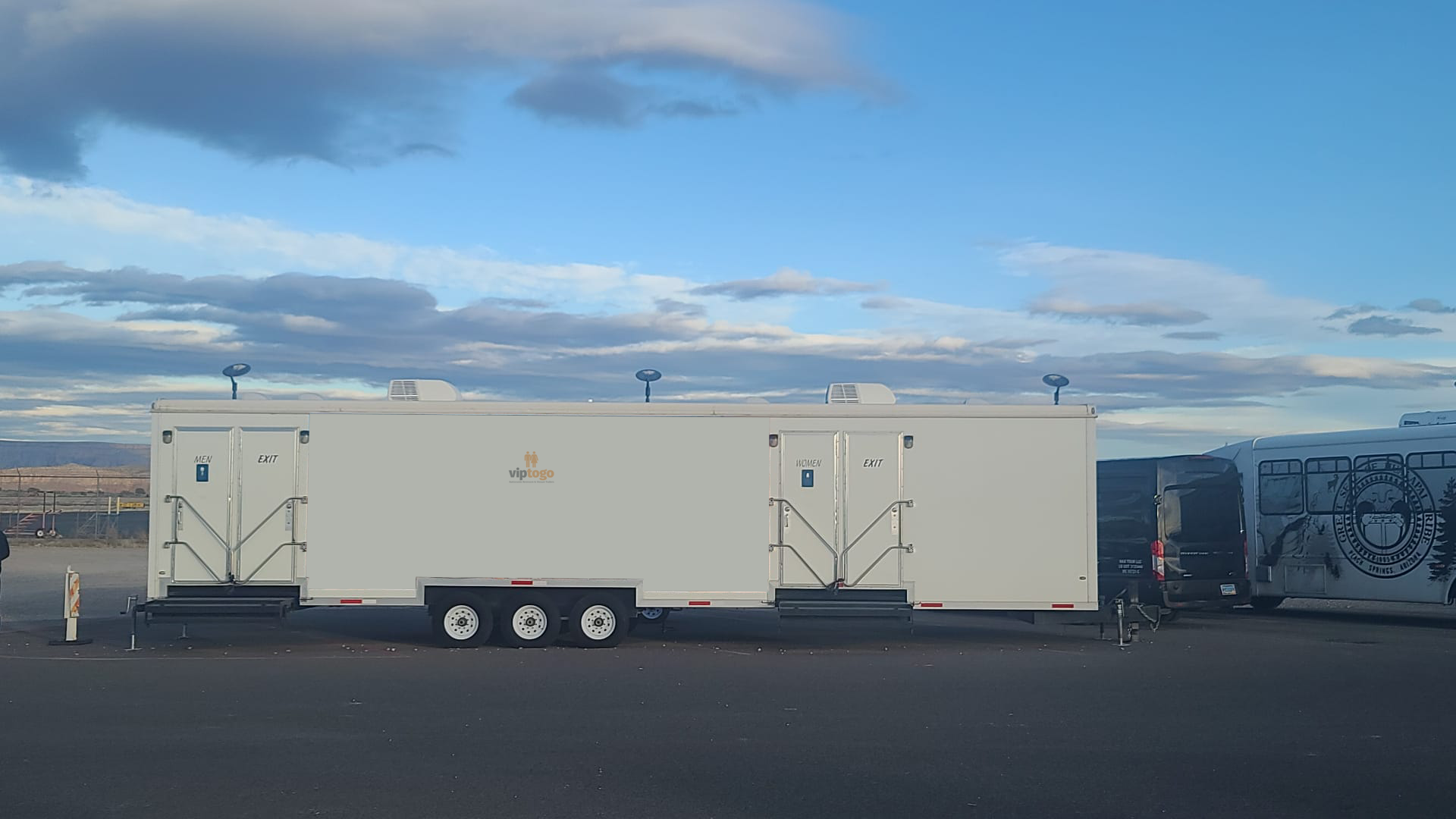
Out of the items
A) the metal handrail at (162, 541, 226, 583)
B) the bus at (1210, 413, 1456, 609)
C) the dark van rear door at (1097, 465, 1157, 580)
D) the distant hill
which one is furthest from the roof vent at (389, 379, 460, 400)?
the distant hill

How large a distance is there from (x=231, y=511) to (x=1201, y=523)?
13.7 metres

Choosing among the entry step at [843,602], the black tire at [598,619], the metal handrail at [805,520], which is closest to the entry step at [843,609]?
the entry step at [843,602]

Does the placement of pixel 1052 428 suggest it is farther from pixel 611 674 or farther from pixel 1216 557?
pixel 611 674

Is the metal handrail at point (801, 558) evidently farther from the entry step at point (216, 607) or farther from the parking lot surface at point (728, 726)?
the entry step at point (216, 607)

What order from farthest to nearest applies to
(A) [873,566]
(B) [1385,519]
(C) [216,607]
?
1. (B) [1385,519]
2. (A) [873,566]
3. (C) [216,607]

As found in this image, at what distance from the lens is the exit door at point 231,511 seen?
52.3 feet

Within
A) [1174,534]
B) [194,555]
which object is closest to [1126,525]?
[1174,534]

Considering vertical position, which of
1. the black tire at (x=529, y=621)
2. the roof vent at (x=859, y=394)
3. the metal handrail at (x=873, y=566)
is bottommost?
the black tire at (x=529, y=621)

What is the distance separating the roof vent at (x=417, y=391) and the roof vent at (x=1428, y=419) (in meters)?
14.6

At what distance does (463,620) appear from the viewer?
53.2ft

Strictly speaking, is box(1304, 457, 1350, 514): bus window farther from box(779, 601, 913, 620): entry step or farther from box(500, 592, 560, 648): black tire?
box(500, 592, 560, 648): black tire

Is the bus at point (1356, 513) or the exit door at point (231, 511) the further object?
the bus at point (1356, 513)

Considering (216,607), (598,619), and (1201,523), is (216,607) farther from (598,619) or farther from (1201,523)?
(1201,523)

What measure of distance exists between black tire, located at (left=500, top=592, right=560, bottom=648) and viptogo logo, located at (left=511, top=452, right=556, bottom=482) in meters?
1.43
